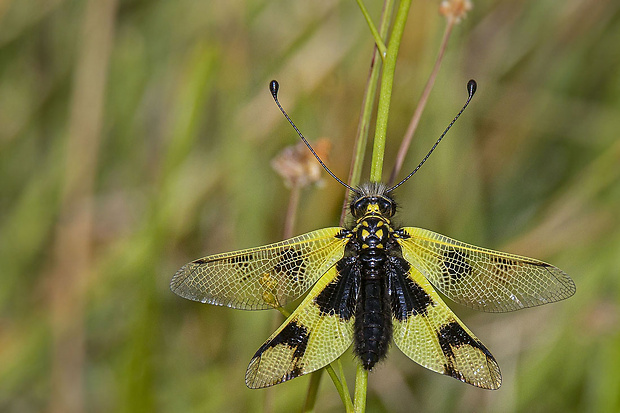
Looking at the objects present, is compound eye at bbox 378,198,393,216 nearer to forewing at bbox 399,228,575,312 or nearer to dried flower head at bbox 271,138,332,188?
forewing at bbox 399,228,575,312

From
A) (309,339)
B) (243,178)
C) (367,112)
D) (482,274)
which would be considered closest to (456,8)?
(367,112)

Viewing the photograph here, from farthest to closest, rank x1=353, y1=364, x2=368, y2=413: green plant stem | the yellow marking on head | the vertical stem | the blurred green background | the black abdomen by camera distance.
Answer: the vertical stem < the blurred green background < the yellow marking on head < the black abdomen < x1=353, y1=364, x2=368, y2=413: green plant stem

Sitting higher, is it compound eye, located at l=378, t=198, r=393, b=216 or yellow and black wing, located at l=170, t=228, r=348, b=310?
compound eye, located at l=378, t=198, r=393, b=216

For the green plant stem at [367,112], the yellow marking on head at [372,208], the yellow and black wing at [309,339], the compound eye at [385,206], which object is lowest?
the yellow and black wing at [309,339]

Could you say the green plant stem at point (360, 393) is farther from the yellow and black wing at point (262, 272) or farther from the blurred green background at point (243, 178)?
the blurred green background at point (243, 178)

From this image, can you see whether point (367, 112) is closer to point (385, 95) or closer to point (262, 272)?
point (385, 95)

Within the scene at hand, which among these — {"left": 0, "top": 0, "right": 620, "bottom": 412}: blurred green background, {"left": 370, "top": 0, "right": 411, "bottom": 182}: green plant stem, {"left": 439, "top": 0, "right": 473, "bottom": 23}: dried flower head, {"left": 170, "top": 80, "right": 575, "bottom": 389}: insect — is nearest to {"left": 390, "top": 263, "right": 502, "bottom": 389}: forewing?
{"left": 170, "top": 80, "right": 575, "bottom": 389}: insect

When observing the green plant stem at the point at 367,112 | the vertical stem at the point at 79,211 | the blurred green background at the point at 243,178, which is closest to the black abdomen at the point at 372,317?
the green plant stem at the point at 367,112
